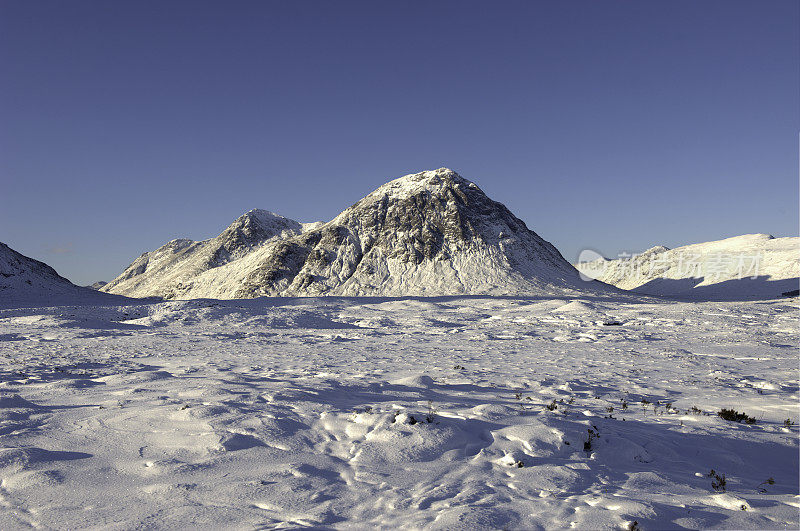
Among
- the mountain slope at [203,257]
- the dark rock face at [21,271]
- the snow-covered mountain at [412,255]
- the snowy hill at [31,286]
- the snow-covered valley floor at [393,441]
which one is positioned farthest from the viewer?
the mountain slope at [203,257]

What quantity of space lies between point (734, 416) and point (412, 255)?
7443cm

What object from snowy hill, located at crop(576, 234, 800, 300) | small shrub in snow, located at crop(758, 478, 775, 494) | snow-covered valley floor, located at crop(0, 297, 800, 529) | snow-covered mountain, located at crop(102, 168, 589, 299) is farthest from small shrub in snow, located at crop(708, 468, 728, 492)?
snowy hill, located at crop(576, 234, 800, 300)

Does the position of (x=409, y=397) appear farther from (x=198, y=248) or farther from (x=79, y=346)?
(x=198, y=248)

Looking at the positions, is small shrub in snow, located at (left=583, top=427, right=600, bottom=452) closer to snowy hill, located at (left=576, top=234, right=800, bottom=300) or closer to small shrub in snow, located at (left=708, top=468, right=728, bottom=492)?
small shrub in snow, located at (left=708, top=468, right=728, bottom=492)

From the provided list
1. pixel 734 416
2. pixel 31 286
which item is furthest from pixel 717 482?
pixel 31 286

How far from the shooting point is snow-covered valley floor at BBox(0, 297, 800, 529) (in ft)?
16.4

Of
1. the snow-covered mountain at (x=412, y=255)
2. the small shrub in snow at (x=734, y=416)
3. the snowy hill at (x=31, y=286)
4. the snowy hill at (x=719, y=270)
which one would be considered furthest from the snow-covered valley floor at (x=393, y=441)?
the snowy hill at (x=719, y=270)

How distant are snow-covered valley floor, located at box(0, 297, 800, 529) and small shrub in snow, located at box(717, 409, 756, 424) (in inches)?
6.8

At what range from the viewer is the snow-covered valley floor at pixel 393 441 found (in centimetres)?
501

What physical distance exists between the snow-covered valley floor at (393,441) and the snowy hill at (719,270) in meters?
84.9

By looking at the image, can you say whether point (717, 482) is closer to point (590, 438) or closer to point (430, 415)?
point (590, 438)

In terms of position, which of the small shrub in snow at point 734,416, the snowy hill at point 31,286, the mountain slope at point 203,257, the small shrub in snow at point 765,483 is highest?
the mountain slope at point 203,257

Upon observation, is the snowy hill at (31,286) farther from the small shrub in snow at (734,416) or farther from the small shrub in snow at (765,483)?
the small shrub in snow at (765,483)

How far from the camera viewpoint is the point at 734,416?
30.1 feet
